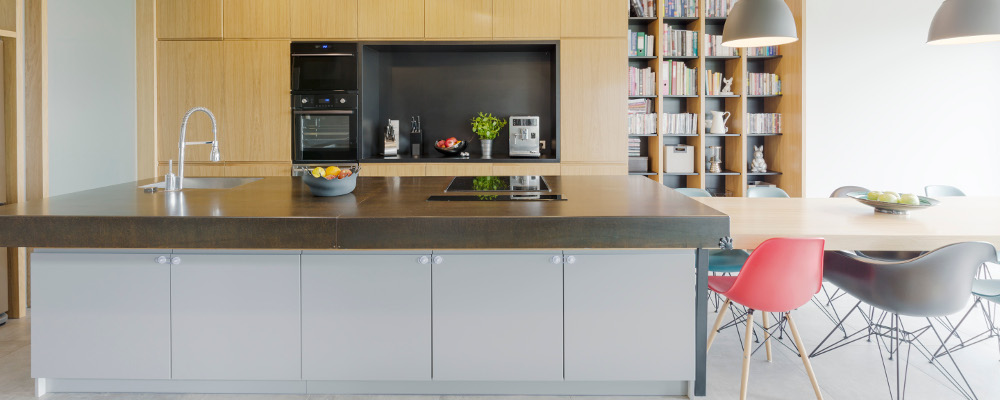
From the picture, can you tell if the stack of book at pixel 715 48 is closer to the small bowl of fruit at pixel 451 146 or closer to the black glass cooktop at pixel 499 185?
the small bowl of fruit at pixel 451 146

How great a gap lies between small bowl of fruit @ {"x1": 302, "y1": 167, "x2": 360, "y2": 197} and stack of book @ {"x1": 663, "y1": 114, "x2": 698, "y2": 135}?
341 centimetres

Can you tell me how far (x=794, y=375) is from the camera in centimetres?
290

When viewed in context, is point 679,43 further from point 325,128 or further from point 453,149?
point 325,128

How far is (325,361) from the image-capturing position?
2.54m

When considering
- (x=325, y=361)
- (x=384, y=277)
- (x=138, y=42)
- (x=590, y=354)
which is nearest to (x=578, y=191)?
(x=590, y=354)

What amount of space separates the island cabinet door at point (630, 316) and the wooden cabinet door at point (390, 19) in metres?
3.11

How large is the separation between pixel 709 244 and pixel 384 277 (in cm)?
115

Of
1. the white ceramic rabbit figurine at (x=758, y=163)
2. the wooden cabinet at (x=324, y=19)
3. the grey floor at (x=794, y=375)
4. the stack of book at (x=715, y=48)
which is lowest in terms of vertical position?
the grey floor at (x=794, y=375)

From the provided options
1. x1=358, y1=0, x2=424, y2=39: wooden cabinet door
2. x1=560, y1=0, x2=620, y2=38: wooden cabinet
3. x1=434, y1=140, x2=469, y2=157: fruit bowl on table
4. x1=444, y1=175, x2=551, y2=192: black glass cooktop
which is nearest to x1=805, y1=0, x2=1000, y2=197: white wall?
x1=560, y1=0, x2=620, y2=38: wooden cabinet

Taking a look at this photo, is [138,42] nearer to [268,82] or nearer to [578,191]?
[268,82]

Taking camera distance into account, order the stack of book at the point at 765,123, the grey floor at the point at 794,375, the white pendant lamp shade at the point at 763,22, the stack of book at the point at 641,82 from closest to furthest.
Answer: the grey floor at the point at 794,375 → the white pendant lamp shade at the point at 763,22 → the stack of book at the point at 641,82 → the stack of book at the point at 765,123

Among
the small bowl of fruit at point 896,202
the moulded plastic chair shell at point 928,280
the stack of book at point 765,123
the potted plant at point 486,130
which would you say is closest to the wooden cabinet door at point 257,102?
the potted plant at point 486,130

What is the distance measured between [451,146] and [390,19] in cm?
105

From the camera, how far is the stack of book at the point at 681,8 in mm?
5398
